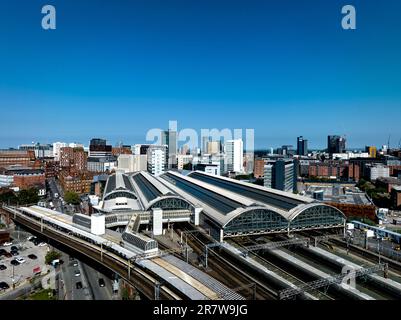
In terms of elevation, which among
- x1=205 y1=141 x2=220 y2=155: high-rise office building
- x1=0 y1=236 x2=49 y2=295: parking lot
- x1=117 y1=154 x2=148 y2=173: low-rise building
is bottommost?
x1=0 y1=236 x2=49 y2=295: parking lot

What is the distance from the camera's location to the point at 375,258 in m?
8.73

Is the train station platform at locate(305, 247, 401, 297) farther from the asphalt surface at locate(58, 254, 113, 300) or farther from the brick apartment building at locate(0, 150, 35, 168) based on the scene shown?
the brick apartment building at locate(0, 150, 35, 168)

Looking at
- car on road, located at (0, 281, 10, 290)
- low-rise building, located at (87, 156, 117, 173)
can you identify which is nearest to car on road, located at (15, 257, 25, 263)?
car on road, located at (0, 281, 10, 290)

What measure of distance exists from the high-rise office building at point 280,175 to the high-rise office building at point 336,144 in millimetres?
40579

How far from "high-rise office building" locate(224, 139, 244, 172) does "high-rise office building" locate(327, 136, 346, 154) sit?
3056cm

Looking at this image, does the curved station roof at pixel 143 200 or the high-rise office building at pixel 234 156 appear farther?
the high-rise office building at pixel 234 156

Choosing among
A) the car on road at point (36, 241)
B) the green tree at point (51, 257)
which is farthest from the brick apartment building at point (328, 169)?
the green tree at point (51, 257)

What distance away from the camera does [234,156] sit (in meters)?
38.8

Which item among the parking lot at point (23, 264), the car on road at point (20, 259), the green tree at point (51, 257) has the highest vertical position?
the green tree at point (51, 257)

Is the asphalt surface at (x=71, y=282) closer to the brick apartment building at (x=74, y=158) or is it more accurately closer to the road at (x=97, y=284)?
the road at (x=97, y=284)

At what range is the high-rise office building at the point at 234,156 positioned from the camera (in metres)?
38.7

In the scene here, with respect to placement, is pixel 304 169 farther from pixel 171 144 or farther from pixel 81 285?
pixel 81 285

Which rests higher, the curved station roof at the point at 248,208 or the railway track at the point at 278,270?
the curved station roof at the point at 248,208

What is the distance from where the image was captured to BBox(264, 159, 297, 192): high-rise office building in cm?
2291
